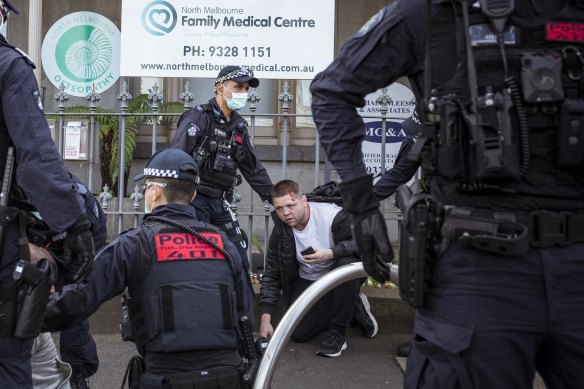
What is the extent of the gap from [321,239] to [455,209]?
357cm

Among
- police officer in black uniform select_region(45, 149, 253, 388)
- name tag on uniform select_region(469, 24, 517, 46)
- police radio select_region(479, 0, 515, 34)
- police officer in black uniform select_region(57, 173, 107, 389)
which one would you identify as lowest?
police officer in black uniform select_region(57, 173, 107, 389)

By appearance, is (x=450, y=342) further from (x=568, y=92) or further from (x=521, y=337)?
(x=568, y=92)

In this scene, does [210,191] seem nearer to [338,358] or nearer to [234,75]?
[234,75]

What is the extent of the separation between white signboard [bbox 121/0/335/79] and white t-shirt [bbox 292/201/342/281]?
1167 mm

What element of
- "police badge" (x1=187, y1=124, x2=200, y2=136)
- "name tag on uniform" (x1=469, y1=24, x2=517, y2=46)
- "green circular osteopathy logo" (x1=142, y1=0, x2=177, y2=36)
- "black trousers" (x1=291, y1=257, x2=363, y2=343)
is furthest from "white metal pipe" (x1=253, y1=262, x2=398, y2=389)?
"green circular osteopathy logo" (x1=142, y1=0, x2=177, y2=36)

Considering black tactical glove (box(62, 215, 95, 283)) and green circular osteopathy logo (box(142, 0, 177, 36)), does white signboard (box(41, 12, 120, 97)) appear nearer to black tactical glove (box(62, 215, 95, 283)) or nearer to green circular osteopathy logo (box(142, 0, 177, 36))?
green circular osteopathy logo (box(142, 0, 177, 36))

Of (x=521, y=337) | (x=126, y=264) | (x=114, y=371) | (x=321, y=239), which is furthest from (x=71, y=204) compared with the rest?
(x=321, y=239)

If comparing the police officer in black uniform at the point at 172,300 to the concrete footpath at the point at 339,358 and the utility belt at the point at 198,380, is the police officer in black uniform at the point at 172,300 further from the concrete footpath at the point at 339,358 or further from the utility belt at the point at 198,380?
the concrete footpath at the point at 339,358

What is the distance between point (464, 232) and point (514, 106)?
359 mm

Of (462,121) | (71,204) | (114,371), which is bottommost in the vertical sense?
(114,371)

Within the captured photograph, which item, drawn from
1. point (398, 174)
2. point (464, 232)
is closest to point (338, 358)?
point (398, 174)

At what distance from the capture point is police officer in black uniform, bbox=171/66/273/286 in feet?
18.6

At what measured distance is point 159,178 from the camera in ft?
12.0

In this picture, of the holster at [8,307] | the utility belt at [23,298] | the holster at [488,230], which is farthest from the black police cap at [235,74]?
the holster at [488,230]
